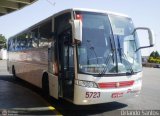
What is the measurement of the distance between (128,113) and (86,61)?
2028mm

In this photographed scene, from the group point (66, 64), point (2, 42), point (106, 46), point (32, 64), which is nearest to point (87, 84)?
point (106, 46)

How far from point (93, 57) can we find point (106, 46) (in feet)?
2.00

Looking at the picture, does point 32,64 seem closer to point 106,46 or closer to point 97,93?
point 106,46

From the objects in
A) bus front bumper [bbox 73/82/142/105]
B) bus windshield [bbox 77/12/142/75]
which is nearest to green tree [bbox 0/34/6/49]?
bus windshield [bbox 77/12/142/75]

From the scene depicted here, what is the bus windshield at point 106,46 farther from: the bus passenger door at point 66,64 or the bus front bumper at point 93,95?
the bus passenger door at point 66,64

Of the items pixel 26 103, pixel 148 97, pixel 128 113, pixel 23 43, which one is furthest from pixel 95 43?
pixel 23 43

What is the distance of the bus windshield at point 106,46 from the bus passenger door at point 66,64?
67 cm

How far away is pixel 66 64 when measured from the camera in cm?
961

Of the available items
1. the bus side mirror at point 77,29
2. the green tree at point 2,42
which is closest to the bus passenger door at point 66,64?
the bus side mirror at point 77,29

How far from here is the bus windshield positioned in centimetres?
857

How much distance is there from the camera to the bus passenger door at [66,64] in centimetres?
919

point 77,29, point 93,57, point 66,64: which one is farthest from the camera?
point 66,64

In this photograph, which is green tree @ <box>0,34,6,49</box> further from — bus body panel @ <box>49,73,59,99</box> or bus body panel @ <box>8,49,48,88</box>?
bus body panel @ <box>49,73,59,99</box>

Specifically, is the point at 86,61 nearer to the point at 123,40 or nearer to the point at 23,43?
the point at 123,40
